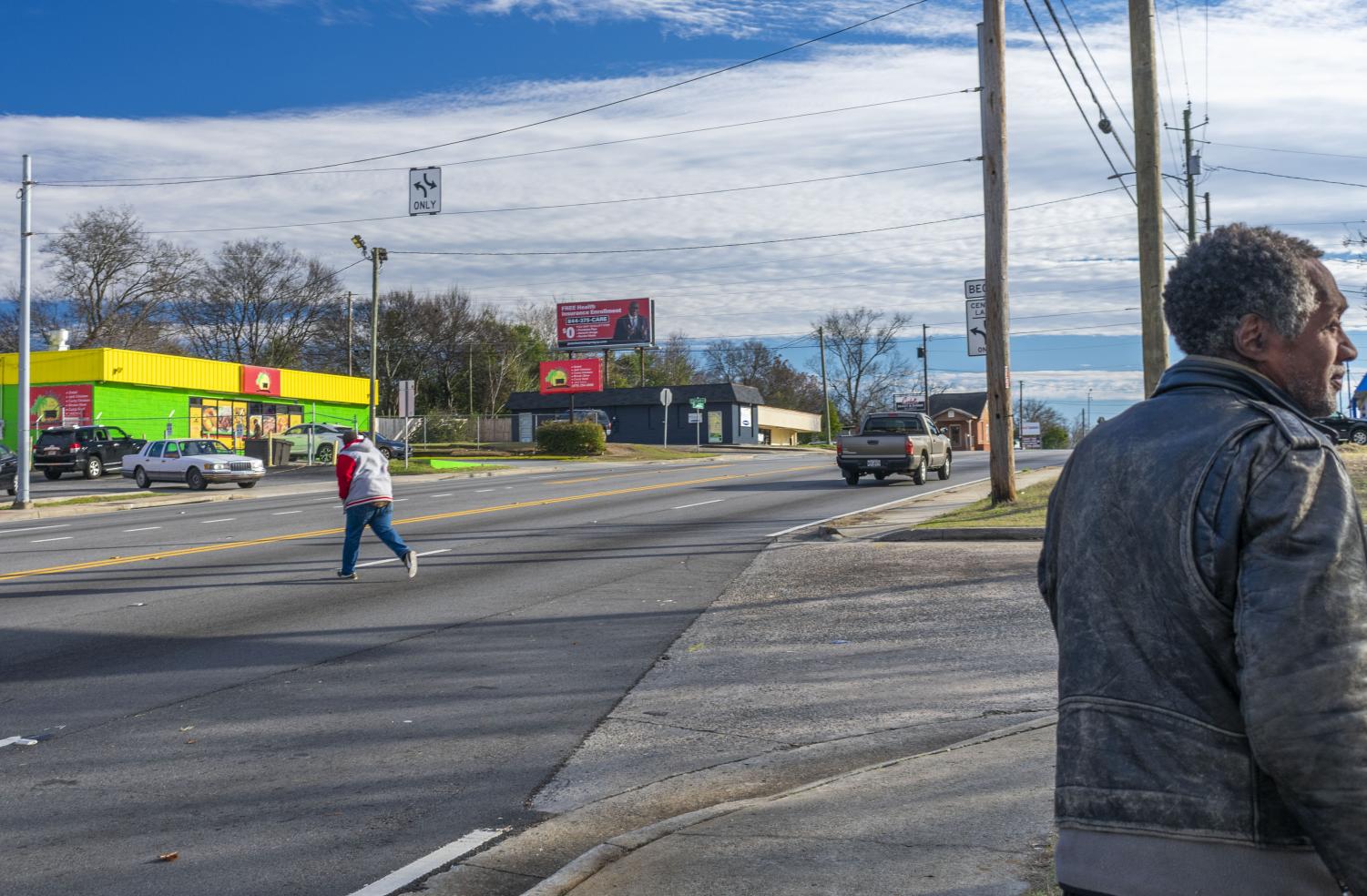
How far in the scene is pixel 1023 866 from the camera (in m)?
4.58

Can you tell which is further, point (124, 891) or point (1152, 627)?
point (124, 891)

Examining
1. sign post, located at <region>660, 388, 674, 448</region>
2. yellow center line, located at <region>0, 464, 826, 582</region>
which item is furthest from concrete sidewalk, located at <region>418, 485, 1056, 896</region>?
sign post, located at <region>660, 388, 674, 448</region>

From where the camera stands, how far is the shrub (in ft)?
198

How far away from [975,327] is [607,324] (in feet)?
234

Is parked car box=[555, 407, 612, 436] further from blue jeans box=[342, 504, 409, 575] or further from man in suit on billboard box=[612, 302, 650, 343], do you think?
blue jeans box=[342, 504, 409, 575]

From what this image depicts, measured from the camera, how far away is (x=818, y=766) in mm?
6469

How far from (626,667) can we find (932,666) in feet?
6.86

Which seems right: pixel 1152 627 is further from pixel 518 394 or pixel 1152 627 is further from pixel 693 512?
pixel 518 394

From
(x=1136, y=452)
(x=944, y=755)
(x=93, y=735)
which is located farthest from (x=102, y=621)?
(x=1136, y=452)

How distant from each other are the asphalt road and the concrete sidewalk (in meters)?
0.39

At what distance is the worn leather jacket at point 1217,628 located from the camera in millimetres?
2018

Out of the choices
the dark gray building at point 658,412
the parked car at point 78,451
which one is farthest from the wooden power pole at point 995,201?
the dark gray building at point 658,412

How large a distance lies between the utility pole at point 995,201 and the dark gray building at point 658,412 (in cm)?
6268

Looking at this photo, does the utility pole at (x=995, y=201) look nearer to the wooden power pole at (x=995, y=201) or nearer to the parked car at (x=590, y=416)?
the wooden power pole at (x=995, y=201)
